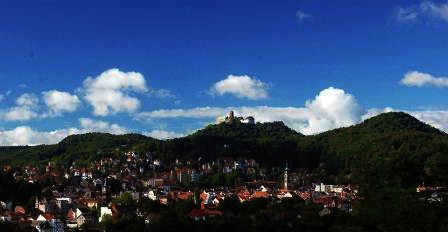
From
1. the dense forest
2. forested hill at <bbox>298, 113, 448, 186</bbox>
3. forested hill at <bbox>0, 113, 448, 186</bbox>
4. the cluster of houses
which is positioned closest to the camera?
the dense forest

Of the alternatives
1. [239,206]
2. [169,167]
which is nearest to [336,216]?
[239,206]

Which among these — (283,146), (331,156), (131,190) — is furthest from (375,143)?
(131,190)

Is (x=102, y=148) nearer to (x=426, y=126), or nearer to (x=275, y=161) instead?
(x=275, y=161)

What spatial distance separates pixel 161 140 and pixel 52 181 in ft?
102

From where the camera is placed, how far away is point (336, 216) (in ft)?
125

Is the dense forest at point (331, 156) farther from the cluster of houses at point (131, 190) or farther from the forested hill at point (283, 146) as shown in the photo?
the cluster of houses at point (131, 190)

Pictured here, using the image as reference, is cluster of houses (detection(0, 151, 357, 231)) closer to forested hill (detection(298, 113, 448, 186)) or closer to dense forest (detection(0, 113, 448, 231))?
dense forest (detection(0, 113, 448, 231))

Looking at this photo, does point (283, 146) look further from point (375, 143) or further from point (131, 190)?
point (131, 190)

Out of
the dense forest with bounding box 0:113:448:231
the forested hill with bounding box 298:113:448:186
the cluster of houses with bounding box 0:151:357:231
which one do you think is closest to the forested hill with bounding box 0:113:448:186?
the forested hill with bounding box 298:113:448:186

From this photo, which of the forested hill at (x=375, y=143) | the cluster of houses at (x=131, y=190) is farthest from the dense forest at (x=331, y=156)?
the cluster of houses at (x=131, y=190)

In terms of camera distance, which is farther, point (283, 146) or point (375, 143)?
point (283, 146)

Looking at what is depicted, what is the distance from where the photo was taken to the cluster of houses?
48406 millimetres

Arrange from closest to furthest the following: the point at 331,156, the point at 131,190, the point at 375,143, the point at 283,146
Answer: the point at 131,190, the point at 375,143, the point at 331,156, the point at 283,146

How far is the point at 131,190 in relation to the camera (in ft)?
248
